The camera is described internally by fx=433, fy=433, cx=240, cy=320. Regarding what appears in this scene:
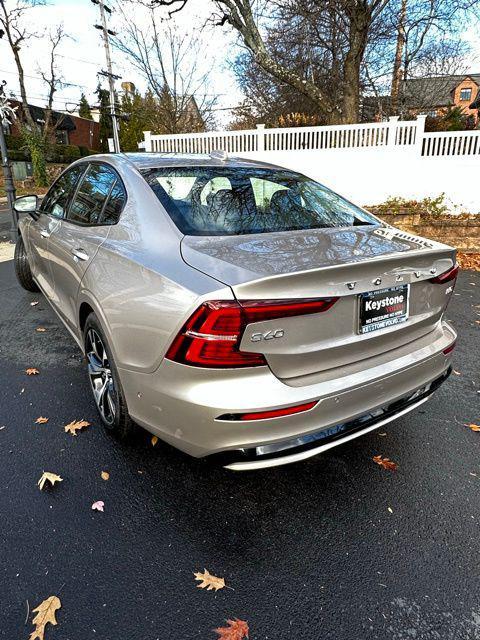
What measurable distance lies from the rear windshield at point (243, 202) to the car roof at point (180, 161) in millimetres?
80

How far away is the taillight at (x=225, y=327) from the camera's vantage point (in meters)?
1.60

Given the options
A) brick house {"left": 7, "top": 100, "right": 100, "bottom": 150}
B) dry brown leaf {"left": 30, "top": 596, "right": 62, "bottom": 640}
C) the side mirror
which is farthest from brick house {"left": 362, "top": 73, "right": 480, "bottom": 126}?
brick house {"left": 7, "top": 100, "right": 100, "bottom": 150}

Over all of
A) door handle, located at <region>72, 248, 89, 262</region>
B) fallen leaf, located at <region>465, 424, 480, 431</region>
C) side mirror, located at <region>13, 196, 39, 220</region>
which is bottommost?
fallen leaf, located at <region>465, 424, 480, 431</region>

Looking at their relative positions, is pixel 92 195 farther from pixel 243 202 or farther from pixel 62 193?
pixel 243 202

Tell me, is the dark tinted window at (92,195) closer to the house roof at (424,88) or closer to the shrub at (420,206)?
the shrub at (420,206)

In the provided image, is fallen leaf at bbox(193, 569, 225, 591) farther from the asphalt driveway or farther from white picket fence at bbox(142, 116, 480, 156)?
white picket fence at bbox(142, 116, 480, 156)

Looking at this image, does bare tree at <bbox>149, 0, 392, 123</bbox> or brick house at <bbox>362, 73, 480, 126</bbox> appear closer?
bare tree at <bbox>149, 0, 392, 123</bbox>

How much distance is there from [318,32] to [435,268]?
1793 cm

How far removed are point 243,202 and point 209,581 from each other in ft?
6.26

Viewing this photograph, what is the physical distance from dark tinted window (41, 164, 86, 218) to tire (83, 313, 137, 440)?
129cm

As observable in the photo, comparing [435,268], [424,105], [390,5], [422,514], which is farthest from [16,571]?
[424,105]

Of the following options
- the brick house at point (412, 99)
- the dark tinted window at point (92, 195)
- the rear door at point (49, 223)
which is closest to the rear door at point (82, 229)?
the dark tinted window at point (92, 195)

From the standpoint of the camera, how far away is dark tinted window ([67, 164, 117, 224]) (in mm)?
2773

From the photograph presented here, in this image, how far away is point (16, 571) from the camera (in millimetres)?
1780
